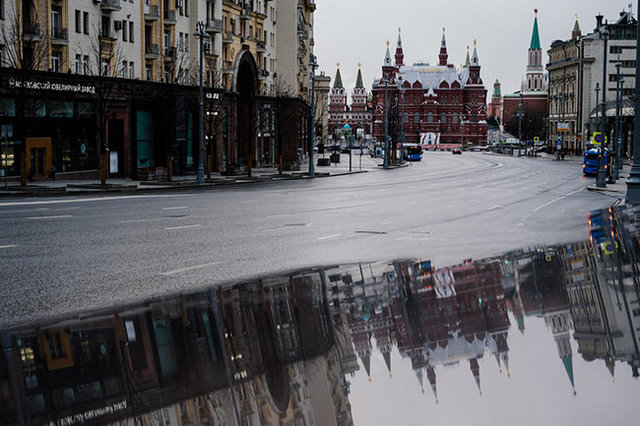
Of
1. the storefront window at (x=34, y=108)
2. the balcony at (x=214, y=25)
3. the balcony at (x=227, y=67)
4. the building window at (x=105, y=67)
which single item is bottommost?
the storefront window at (x=34, y=108)

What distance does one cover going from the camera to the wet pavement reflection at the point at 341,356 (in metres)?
6.93

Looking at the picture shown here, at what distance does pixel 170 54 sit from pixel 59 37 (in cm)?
1345

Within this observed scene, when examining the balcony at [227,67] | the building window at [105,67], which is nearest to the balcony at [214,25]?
the balcony at [227,67]

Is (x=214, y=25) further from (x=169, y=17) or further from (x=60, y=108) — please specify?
(x=60, y=108)

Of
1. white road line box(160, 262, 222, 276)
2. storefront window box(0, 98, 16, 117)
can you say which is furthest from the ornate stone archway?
white road line box(160, 262, 222, 276)

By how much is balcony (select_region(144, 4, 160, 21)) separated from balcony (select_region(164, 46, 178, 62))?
2.58 m

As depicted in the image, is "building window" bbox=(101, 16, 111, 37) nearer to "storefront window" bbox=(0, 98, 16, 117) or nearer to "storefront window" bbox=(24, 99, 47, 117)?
"storefront window" bbox=(24, 99, 47, 117)

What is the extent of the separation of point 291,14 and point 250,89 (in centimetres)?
1760

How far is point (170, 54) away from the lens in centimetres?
5969

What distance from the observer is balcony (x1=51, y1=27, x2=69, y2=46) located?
46406 mm

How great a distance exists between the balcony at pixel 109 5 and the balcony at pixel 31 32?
6641 millimetres

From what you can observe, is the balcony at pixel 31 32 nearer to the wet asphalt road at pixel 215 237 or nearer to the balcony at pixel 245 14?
the wet asphalt road at pixel 215 237

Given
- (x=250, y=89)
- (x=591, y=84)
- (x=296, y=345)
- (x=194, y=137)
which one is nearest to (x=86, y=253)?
(x=296, y=345)

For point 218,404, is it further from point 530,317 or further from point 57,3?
point 57,3
